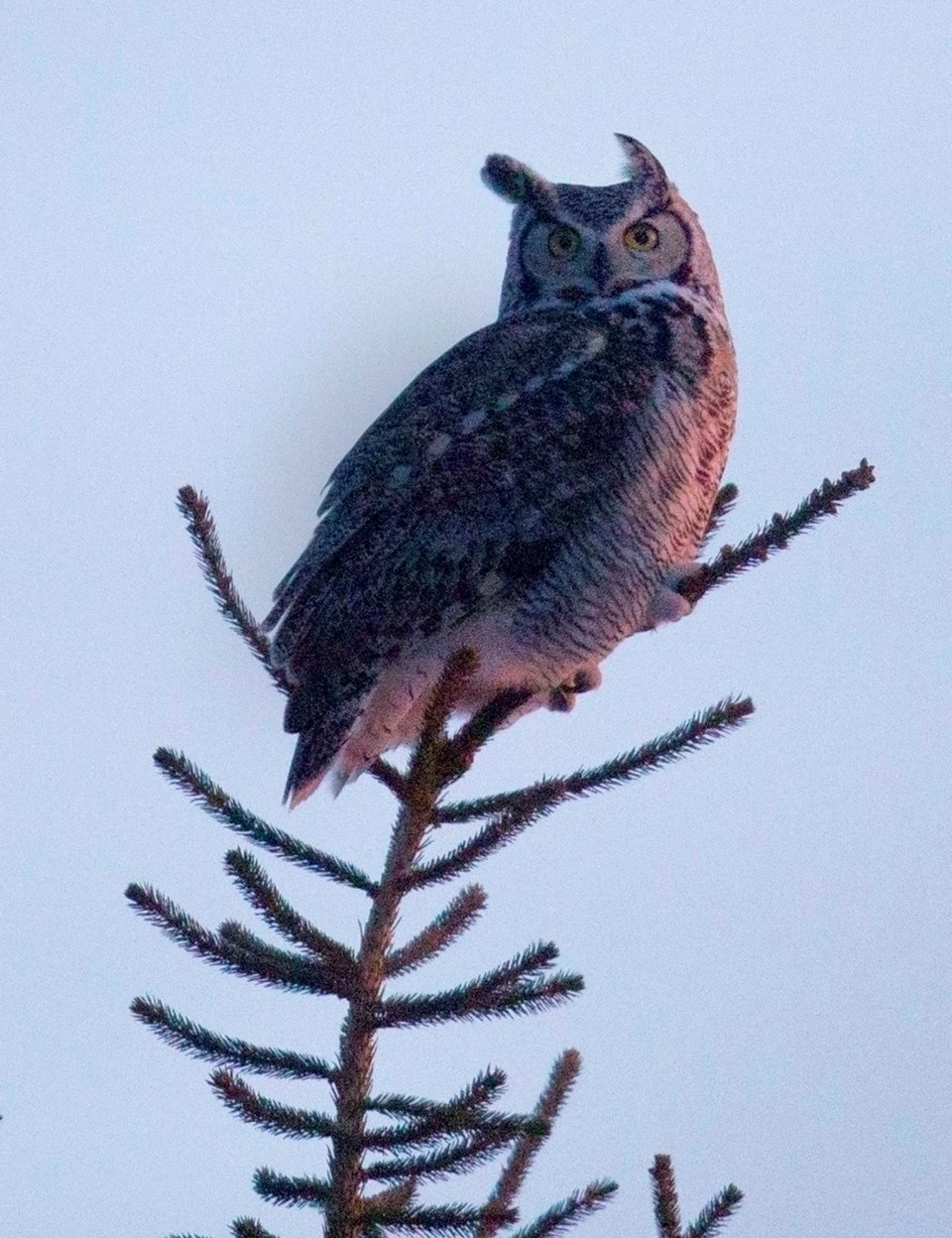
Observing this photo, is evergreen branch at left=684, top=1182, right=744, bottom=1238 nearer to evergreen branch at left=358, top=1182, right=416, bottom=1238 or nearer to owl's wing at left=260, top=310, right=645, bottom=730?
evergreen branch at left=358, top=1182, right=416, bottom=1238

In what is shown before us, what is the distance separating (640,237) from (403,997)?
2511mm

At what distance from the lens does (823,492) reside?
249cm

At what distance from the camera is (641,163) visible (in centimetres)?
417

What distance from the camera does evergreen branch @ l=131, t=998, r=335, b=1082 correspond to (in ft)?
6.17

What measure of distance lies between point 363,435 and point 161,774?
1.69 meters

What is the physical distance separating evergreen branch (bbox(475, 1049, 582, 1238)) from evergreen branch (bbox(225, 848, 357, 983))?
1.04 ft

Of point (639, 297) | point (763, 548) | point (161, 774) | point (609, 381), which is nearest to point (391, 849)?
point (161, 774)

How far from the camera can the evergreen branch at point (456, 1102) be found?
1.78m

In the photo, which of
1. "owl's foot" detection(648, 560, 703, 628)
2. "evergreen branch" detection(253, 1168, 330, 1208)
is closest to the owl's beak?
"owl's foot" detection(648, 560, 703, 628)

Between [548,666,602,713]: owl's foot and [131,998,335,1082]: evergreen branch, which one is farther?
[548,666,602,713]: owl's foot

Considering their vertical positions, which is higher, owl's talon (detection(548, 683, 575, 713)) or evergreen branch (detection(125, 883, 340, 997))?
owl's talon (detection(548, 683, 575, 713))

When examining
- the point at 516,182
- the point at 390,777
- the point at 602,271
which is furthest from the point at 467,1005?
the point at 516,182

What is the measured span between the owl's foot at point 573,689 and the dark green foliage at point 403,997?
4.33ft

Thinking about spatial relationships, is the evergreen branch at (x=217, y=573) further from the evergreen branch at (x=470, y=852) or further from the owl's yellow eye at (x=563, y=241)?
the owl's yellow eye at (x=563, y=241)
